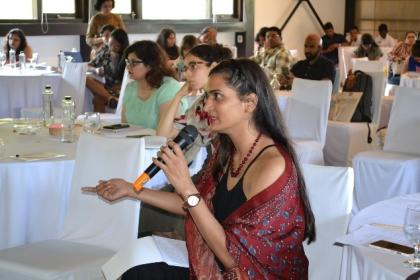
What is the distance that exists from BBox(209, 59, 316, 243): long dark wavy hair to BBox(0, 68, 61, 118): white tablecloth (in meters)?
5.65

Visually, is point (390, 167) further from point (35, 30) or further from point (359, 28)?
point (359, 28)

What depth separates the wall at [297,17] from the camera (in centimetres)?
1528

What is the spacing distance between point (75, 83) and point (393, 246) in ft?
18.7

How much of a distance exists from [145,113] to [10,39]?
5.21m

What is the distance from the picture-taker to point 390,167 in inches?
205

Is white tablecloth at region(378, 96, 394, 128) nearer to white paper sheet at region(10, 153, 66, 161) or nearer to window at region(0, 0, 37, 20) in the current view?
white paper sheet at region(10, 153, 66, 161)

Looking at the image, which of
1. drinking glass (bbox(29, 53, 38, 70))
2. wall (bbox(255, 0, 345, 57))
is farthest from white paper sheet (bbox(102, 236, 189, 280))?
wall (bbox(255, 0, 345, 57))

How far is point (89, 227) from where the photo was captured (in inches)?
138

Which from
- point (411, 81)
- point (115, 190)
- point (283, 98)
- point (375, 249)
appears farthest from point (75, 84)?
point (375, 249)

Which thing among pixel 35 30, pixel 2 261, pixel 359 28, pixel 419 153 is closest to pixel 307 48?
pixel 419 153

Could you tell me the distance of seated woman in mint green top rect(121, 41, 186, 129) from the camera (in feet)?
16.3

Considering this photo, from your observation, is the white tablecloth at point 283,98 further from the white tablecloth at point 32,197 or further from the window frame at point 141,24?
the window frame at point 141,24

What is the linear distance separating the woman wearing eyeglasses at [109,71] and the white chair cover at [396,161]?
374cm

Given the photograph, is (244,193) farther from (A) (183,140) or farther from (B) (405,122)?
(B) (405,122)
